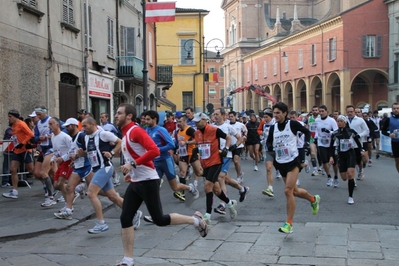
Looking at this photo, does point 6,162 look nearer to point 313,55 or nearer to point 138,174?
point 138,174

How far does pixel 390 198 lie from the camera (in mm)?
11070

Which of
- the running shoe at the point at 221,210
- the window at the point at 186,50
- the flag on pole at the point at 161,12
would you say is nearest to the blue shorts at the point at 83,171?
the running shoe at the point at 221,210

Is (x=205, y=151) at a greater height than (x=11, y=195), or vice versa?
(x=205, y=151)

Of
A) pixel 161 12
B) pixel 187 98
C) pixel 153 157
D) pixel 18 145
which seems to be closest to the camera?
pixel 153 157

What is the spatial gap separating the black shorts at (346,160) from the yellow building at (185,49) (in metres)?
31.1

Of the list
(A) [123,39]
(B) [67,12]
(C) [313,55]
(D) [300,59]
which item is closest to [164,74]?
(A) [123,39]

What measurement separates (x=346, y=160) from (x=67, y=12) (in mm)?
10670

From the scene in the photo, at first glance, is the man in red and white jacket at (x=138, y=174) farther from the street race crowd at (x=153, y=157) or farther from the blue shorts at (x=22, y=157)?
the blue shorts at (x=22, y=157)

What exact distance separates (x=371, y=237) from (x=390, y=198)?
377cm

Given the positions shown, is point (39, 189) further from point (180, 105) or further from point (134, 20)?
point (180, 105)

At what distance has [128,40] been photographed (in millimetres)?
25031

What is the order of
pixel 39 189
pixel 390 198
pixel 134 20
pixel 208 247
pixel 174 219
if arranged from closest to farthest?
pixel 174 219 < pixel 208 247 < pixel 390 198 < pixel 39 189 < pixel 134 20

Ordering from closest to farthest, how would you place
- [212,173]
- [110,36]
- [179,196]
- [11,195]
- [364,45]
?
[212,173]
[179,196]
[11,195]
[110,36]
[364,45]

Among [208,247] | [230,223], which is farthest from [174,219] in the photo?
[230,223]
